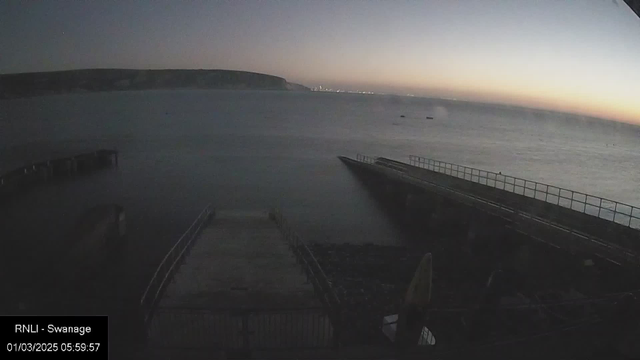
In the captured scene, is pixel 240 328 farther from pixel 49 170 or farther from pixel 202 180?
pixel 202 180

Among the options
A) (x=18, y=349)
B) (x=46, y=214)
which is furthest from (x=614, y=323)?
(x=46, y=214)

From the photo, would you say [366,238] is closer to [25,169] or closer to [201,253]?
[201,253]

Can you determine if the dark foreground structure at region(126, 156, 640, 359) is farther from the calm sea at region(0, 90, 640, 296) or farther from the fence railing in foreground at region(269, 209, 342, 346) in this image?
the calm sea at region(0, 90, 640, 296)

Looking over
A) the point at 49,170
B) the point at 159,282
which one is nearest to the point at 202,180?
the point at 49,170

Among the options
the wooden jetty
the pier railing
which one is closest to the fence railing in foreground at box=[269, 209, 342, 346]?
the wooden jetty

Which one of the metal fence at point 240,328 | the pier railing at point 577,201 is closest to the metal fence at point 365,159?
the pier railing at point 577,201

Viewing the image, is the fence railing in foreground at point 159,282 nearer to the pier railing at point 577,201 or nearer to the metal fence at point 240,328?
the metal fence at point 240,328
